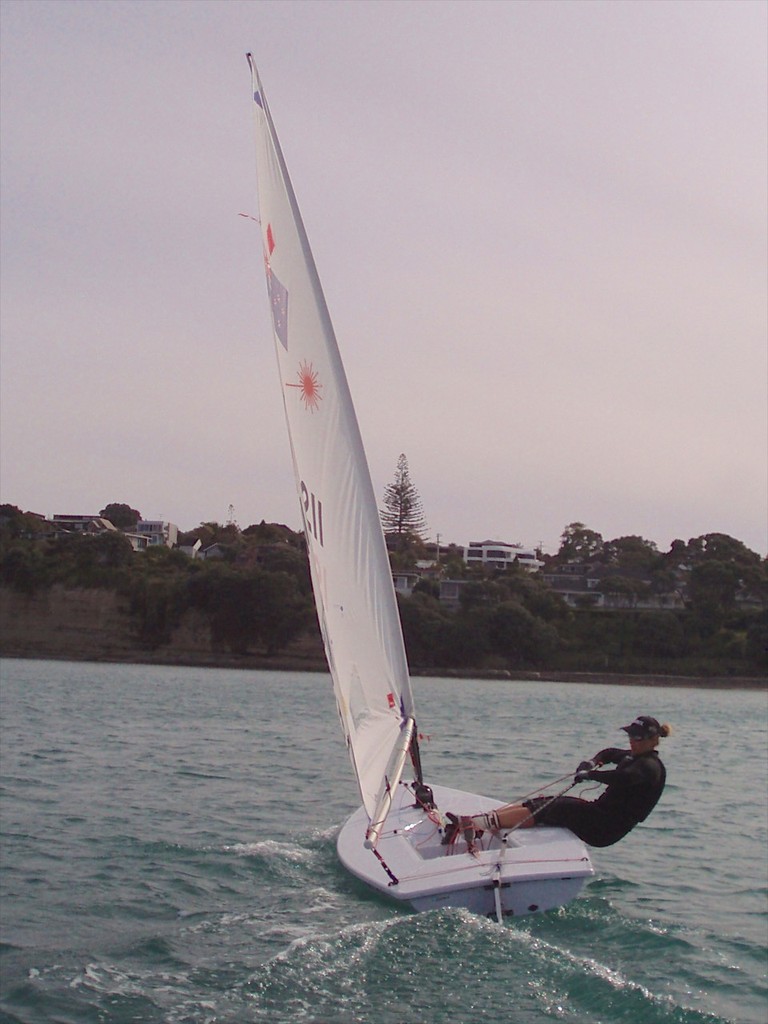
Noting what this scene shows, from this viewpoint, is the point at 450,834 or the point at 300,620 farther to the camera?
the point at 300,620

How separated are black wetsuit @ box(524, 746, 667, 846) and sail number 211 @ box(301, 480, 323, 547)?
230 cm

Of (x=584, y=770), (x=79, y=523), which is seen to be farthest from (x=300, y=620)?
(x=584, y=770)

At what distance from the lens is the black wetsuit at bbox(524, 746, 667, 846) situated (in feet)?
24.3

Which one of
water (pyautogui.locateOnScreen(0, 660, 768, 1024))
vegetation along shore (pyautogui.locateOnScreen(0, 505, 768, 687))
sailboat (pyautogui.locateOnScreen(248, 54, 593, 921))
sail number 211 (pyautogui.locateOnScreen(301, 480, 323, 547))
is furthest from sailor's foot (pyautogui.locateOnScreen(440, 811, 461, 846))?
vegetation along shore (pyautogui.locateOnScreen(0, 505, 768, 687))

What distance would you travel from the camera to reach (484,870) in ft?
25.5

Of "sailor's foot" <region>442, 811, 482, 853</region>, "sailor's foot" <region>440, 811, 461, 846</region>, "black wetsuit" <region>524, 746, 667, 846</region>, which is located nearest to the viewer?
"black wetsuit" <region>524, 746, 667, 846</region>

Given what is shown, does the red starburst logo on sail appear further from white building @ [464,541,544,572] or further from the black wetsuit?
white building @ [464,541,544,572]

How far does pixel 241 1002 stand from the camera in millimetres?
6441

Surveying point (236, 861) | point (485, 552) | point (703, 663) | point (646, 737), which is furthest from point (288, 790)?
point (485, 552)

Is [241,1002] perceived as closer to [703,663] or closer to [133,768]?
[133,768]

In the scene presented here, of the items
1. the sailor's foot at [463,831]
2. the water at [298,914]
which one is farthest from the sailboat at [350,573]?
the water at [298,914]

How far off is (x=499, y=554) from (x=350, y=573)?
353 ft

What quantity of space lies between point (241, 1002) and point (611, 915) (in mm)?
3331

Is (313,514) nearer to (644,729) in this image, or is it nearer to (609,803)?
(644,729)
